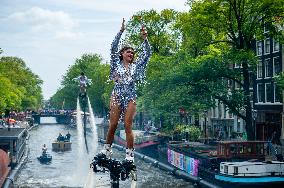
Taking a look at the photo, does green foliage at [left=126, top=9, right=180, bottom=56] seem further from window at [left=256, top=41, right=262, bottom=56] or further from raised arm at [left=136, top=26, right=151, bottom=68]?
raised arm at [left=136, top=26, right=151, bottom=68]

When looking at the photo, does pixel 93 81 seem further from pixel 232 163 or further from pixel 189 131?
pixel 232 163

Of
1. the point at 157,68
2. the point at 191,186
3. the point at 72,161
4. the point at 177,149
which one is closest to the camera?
the point at 191,186

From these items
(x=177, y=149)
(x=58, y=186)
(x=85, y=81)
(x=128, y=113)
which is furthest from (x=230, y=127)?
(x=128, y=113)

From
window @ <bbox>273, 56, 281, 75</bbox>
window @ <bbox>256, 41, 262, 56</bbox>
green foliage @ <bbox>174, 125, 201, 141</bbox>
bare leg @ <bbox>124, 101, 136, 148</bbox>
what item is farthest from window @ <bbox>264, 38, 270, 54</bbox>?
bare leg @ <bbox>124, 101, 136, 148</bbox>

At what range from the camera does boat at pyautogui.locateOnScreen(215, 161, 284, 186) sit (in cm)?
3195

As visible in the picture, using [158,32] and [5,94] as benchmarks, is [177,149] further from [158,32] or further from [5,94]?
[5,94]

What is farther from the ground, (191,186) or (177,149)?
(177,149)

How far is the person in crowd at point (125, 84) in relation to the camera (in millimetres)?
6020

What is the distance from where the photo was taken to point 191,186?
42.7 metres

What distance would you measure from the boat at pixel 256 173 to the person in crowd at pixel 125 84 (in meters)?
27.5

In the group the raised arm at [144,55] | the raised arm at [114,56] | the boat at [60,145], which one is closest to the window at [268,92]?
the boat at [60,145]

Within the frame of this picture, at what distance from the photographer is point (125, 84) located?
6227 millimetres

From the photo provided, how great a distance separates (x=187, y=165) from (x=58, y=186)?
42.4ft

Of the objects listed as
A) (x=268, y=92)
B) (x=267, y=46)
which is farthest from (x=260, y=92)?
(x=267, y=46)
